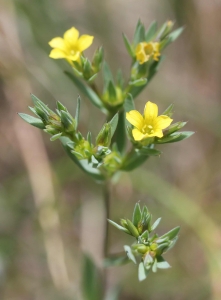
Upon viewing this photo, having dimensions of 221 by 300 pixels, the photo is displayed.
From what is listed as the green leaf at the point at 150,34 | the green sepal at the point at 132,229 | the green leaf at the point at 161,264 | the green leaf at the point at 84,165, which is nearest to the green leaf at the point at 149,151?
the green leaf at the point at 84,165

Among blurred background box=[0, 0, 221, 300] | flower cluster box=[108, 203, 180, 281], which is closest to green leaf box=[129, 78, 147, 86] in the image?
flower cluster box=[108, 203, 180, 281]

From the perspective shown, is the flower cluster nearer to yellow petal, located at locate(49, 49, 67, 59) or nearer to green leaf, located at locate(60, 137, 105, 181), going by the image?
green leaf, located at locate(60, 137, 105, 181)

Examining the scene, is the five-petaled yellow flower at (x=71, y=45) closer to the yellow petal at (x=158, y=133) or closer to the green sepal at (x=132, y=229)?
the yellow petal at (x=158, y=133)

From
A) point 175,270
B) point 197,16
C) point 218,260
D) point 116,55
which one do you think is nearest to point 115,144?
point 218,260

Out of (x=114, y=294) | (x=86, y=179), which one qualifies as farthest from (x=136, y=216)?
(x=86, y=179)

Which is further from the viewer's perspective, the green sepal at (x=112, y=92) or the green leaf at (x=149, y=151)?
the green sepal at (x=112, y=92)

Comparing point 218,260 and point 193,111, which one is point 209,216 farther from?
point 193,111

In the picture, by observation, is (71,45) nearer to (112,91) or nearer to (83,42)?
(83,42)
